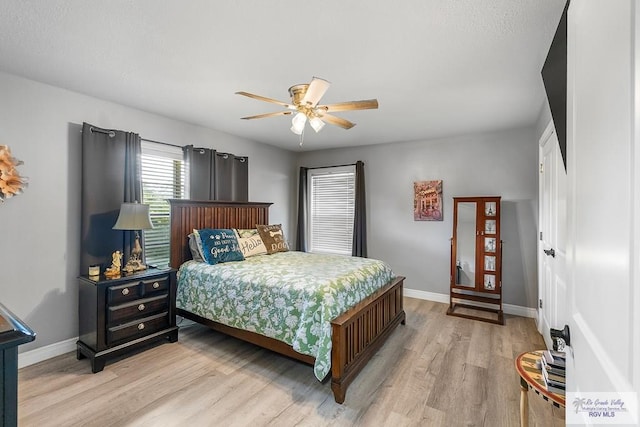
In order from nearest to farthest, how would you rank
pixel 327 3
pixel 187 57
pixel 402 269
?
pixel 327 3 < pixel 187 57 < pixel 402 269

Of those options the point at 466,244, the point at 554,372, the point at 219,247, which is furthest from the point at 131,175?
A: the point at 466,244

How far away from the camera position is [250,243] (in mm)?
3711

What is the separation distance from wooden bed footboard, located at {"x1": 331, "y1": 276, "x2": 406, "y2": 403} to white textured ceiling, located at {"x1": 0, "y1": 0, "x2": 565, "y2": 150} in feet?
6.30

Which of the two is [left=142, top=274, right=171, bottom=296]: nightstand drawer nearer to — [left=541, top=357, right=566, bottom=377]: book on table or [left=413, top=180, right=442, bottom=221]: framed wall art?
[left=541, top=357, right=566, bottom=377]: book on table

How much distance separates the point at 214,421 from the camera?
6.24ft

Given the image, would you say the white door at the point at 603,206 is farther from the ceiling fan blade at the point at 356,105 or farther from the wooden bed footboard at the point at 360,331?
the wooden bed footboard at the point at 360,331

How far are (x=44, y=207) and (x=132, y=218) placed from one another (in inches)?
27.8

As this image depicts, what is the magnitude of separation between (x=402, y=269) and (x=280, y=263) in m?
2.29

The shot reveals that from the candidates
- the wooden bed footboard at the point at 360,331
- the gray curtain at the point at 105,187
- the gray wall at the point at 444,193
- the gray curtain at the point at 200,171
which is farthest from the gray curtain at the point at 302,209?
the gray curtain at the point at 105,187

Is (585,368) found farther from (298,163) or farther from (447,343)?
(298,163)

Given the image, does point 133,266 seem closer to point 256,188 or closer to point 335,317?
point 335,317

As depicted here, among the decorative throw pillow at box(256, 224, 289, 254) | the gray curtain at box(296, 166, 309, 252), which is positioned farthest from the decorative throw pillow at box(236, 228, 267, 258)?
the gray curtain at box(296, 166, 309, 252)

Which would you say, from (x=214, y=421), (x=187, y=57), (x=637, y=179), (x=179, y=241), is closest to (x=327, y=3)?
(x=187, y=57)

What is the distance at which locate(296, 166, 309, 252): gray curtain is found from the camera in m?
5.42
